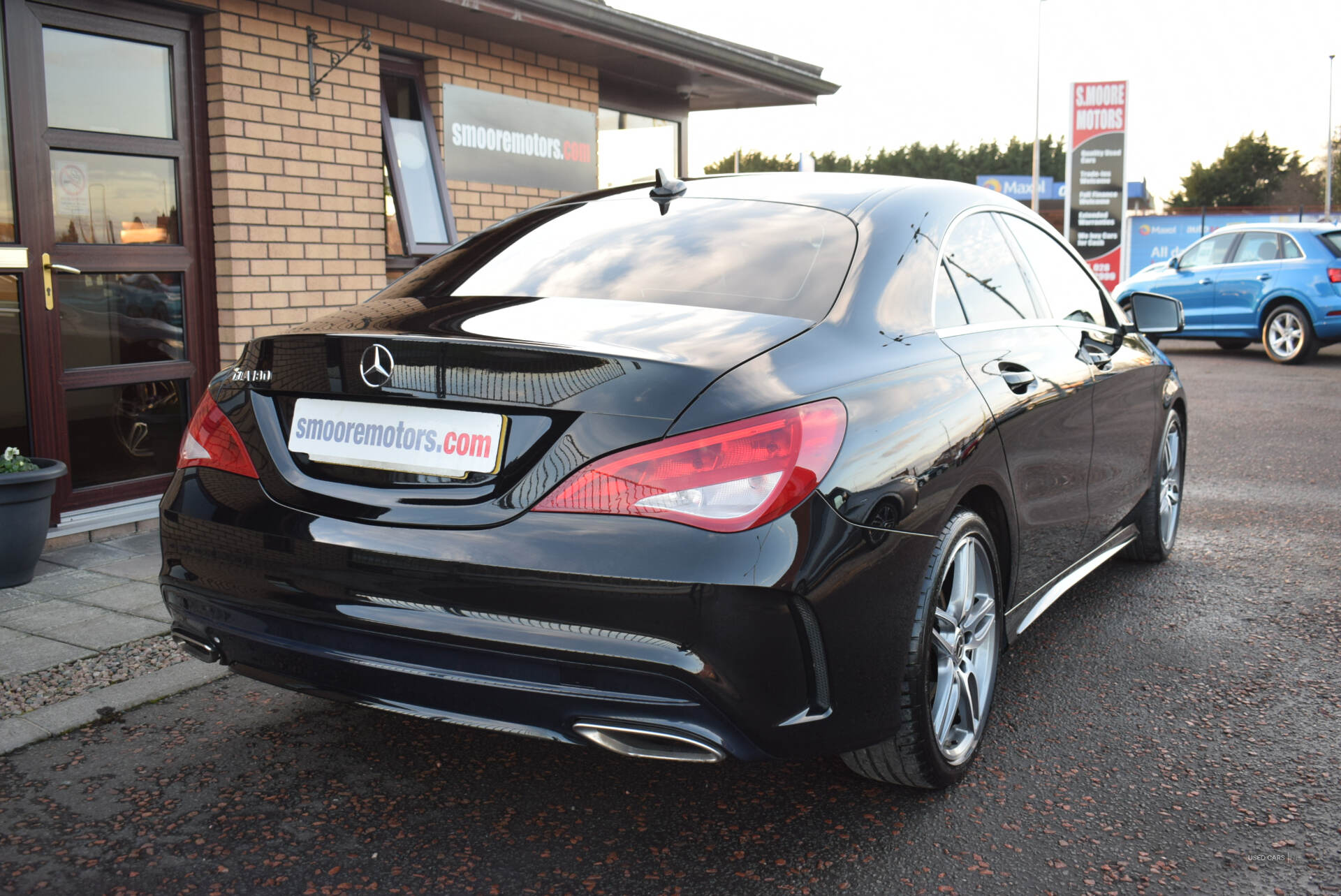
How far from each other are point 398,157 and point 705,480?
602cm

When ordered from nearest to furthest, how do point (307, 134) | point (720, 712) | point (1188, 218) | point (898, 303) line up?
point (720, 712), point (898, 303), point (307, 134), point (1188, 218)

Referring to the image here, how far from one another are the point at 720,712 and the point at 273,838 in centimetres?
114

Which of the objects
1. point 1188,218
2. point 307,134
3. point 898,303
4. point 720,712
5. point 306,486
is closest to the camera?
point 720,712

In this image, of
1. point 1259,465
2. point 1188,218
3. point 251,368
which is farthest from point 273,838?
point 1188,218

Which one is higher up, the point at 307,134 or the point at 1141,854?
the point at 307,134

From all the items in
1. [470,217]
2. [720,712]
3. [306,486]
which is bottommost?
[720,712]

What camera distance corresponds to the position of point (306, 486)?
2609 mm

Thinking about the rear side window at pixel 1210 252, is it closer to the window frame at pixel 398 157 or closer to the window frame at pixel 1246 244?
the window frame at pixel 1246 244

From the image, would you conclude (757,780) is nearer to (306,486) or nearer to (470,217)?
(306,486)

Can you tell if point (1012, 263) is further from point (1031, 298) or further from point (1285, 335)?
point (1285, 335)

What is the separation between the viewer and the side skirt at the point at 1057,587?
3.46 m

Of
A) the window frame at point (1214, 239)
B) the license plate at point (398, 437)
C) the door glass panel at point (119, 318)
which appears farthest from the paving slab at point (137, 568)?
the window frame at point (1214, 239)

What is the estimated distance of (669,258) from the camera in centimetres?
313

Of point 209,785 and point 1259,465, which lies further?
point 1259,465
